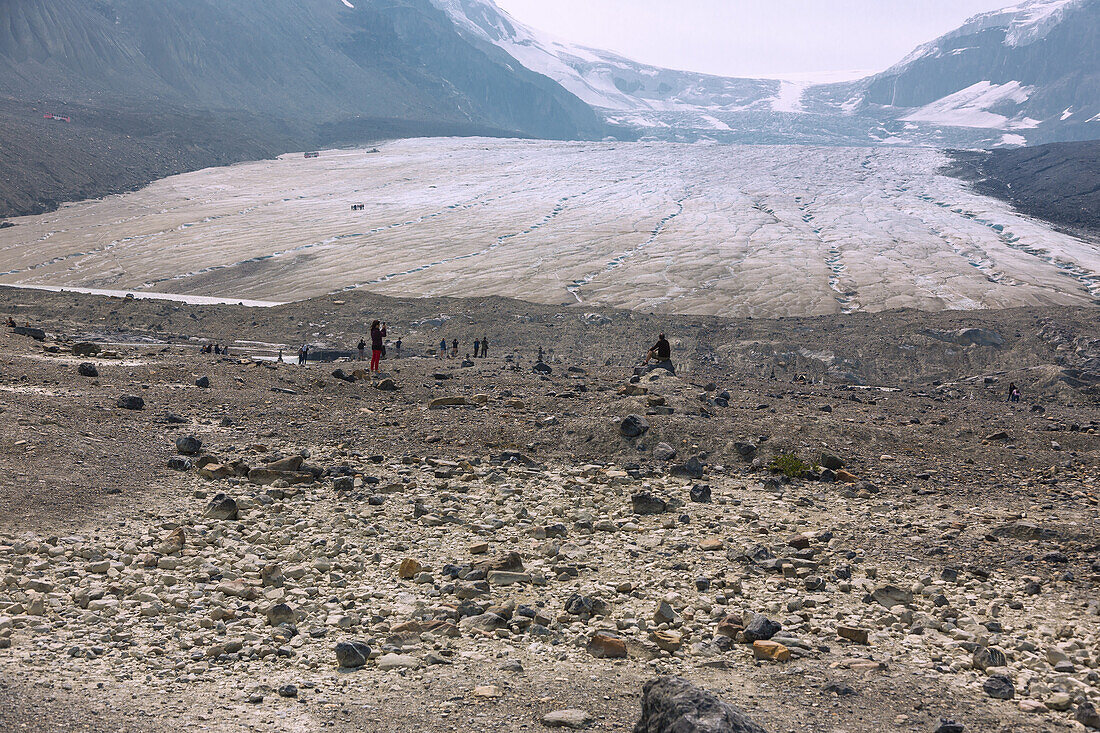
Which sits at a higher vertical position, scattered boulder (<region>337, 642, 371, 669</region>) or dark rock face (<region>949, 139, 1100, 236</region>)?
dark rock face (<region>949, 139, 1100, 236</region>)

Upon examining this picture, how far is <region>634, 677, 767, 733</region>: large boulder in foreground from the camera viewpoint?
151 inches

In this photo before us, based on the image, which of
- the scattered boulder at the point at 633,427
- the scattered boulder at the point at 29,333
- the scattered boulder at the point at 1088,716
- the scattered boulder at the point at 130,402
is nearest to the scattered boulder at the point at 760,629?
the scattered boulder at the point at 1088,716

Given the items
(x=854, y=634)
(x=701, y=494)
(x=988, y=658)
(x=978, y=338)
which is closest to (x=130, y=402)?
(x=701, y=494)

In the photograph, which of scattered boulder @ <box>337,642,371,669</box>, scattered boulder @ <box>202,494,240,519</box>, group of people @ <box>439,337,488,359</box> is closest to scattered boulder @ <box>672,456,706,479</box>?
scattered boulder @ <box>202,494,240,519</box>

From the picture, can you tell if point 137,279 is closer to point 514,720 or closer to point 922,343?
point 922,343

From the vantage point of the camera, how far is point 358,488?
9.44 metres

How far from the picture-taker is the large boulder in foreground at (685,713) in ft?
12.6

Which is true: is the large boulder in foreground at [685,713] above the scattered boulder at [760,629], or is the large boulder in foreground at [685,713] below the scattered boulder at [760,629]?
above

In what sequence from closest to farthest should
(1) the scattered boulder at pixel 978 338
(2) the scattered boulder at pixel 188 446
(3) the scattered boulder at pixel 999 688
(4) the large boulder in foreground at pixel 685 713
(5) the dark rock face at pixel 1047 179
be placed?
(4) the large boulder in foreground at pixel 685 713, (3) the scattered boulder at pixel 999 688, (2) the scattered boulder at pixel 188 446, (1) the scattered boulder at pixel 978 338, (5) the dark rock face at pixel 1047 179

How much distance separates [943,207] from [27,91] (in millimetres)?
114463

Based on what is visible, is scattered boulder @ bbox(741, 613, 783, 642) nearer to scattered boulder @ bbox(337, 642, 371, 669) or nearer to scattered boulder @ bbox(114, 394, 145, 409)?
scattered boulder @ bbox(337, 642, 371, 669)

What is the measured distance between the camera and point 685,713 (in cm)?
393

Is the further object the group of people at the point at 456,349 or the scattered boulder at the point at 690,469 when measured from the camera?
the group of people at the point at 456,349

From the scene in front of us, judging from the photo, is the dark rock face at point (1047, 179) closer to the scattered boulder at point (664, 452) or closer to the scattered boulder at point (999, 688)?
the scattered boulder at point (664, 452)
